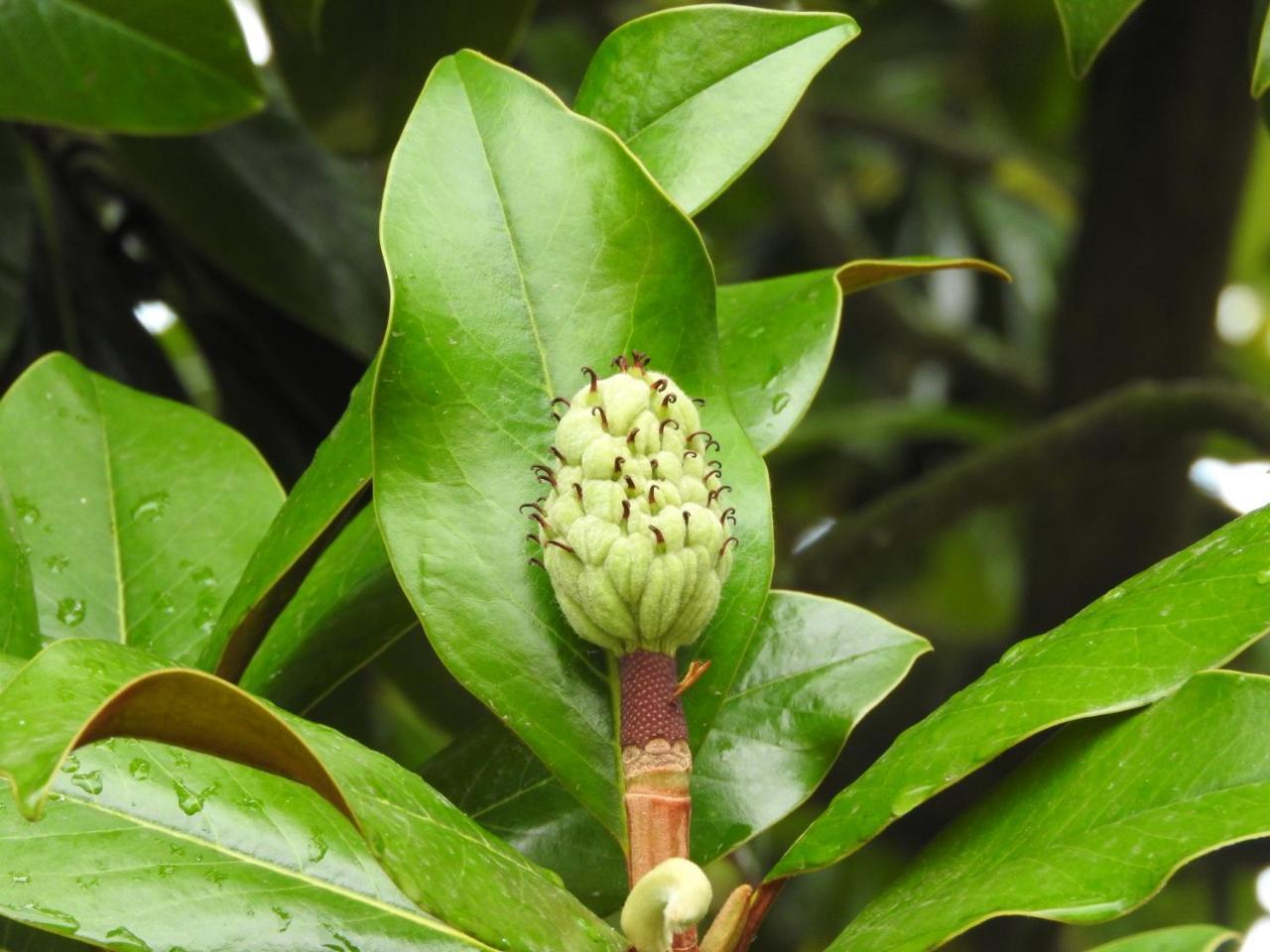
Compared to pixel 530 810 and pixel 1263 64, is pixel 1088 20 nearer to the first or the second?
pixel 1263 64

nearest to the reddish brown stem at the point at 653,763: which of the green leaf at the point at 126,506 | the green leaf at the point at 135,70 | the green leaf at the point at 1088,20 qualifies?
the green leaf at the point at 126,506

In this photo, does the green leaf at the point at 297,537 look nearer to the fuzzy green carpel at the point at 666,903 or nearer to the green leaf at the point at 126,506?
the green leaf at the point at 126,506

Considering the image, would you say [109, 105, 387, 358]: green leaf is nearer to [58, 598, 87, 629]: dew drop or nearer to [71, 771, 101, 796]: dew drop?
[58, 598, 87, 629]: dew drop

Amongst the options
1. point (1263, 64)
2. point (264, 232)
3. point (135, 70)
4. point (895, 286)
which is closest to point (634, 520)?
point (1263, 64)

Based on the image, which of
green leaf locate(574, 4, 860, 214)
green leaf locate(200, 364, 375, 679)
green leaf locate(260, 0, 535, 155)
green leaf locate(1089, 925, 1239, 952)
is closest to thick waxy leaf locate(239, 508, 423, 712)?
green leaf locate(200, 364, 375, 679)

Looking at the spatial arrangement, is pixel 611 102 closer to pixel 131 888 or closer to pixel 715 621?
pixel 715 621
